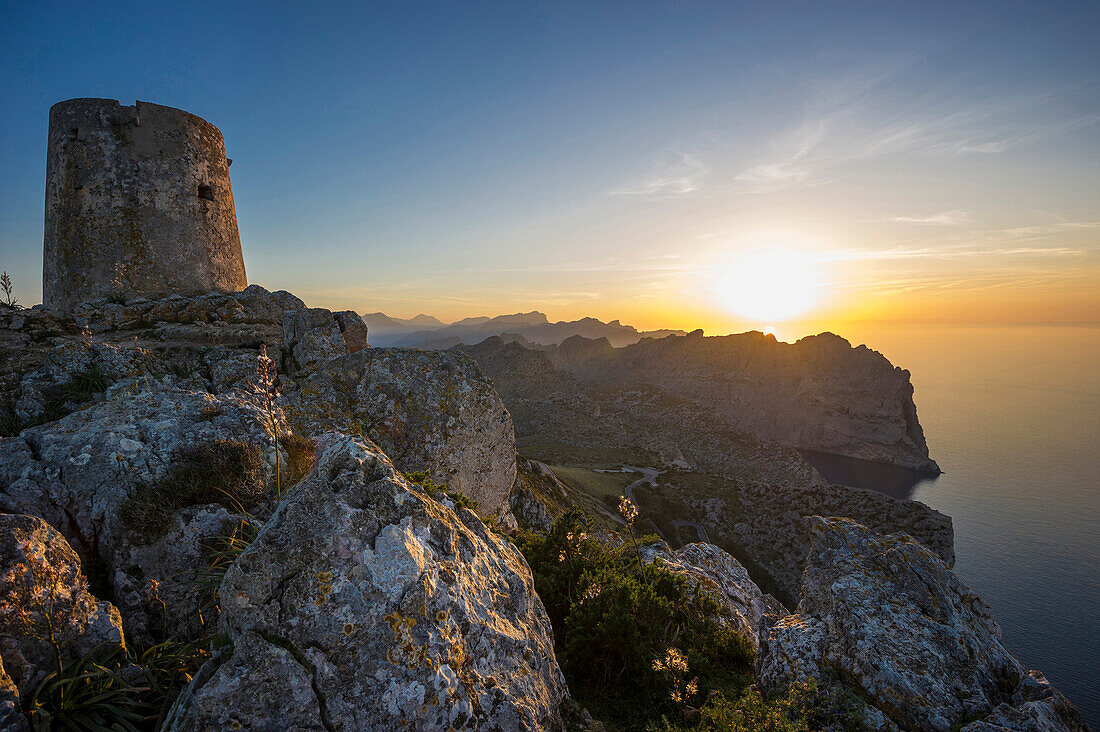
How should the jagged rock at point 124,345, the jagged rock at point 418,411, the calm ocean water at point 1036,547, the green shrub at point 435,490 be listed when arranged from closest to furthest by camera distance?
the green shrub at point 435,490
the jagged rock at point 124,345
the jagged rock at point 418,411
the calm ocean water at point 1036,547

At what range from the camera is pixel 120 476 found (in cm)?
612

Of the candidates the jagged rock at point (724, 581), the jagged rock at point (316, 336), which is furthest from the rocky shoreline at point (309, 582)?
the jagged rock at point (316, 336)

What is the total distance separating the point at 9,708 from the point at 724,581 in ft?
47.9

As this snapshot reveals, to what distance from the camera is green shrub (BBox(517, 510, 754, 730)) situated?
7129 mm

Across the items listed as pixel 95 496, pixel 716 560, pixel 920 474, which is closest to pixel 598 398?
pixel 920 474

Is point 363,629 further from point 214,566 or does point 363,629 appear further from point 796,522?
point 796,522

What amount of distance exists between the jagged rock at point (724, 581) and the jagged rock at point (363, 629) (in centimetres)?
669

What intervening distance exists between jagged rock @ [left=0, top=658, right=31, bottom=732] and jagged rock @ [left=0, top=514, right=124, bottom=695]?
0.04 m

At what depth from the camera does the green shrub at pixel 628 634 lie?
23.4 feet

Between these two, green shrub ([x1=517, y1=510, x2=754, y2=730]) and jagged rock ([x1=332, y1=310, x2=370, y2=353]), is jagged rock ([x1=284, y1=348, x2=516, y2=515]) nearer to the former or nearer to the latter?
jagged rock ([x1=332, y1=310, x2=370, y2=353])

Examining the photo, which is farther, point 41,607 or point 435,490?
point 435,490

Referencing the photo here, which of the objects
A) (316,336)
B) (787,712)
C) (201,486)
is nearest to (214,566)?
(201,486)

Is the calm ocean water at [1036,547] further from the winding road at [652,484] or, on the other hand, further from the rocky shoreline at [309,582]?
the rocky shoreline at [309,582]

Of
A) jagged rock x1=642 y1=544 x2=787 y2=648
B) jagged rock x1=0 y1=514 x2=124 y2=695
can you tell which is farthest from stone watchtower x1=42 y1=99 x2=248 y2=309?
jagged rock x1=642 y1=544 x2=787 y2=648
